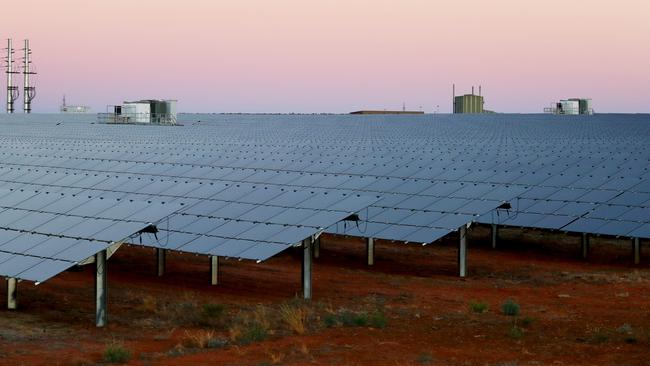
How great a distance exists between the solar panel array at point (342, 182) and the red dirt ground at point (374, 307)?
1.73m

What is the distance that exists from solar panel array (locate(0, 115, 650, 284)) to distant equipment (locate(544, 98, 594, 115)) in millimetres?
38481

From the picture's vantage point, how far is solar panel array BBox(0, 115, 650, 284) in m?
29.5

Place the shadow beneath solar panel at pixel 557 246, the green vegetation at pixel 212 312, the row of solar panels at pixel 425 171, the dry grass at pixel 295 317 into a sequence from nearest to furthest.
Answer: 1. the dry grass at pixel 295 317
2. the green vegetation at pixel 212 312
3. the shadow beneath solar panel at pixel 557 246
4. the row of solar panels at pixel 425 171

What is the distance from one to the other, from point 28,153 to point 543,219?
2883 centimetres

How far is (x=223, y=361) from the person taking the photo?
783 inches

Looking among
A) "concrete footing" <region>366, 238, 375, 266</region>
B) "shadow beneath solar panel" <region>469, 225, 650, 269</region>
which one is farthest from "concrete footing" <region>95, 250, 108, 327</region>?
"shadow beneath solar panel" <region>469, 225, 650, 269</region>

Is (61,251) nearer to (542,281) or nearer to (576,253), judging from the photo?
(542,281)

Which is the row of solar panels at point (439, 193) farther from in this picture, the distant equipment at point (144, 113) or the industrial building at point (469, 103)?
the industrial building at point (469, 103)

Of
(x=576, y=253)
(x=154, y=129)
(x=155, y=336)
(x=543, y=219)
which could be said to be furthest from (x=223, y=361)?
(x=154, y=129)

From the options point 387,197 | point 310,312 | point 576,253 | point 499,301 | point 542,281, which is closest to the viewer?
point 310,312

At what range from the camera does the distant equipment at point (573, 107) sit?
106m

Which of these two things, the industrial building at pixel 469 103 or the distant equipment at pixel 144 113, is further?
the industrial building at pixel 469 103

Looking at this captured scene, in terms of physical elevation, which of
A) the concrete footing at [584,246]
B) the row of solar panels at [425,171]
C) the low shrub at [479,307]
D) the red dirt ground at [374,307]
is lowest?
the red dirt ground at [374,307]

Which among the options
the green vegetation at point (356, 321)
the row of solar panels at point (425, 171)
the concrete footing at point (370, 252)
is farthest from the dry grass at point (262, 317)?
the row of solar panels at point (425, 171)
